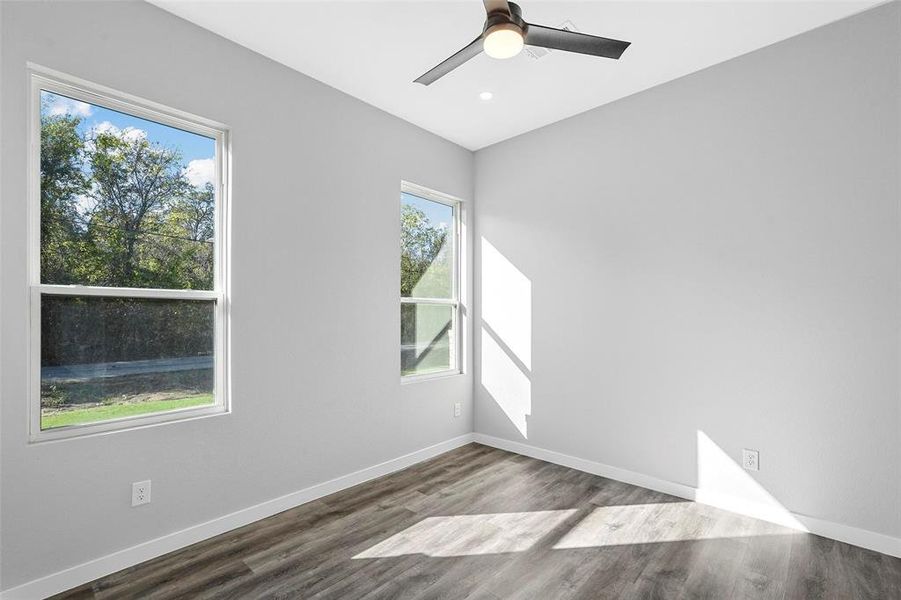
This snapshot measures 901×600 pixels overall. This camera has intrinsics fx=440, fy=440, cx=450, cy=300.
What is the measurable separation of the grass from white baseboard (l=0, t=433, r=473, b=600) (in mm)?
680

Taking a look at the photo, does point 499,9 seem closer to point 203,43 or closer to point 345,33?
point 345,33

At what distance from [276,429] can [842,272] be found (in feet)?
11.7

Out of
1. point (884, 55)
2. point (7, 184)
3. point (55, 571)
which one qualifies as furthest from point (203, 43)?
point (884, 55)

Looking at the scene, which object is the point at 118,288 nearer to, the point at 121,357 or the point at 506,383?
the point at 121,357

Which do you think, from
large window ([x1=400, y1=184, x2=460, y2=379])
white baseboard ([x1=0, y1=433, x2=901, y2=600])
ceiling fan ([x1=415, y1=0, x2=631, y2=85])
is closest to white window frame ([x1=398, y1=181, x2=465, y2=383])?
large window ([x1=400, y1=184, x2=460, y2=379])

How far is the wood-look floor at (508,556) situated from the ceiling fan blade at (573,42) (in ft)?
8.22

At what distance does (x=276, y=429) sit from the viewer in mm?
2906

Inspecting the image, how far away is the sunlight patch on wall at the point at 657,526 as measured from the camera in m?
2.58

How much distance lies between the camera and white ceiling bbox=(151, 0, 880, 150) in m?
2.42

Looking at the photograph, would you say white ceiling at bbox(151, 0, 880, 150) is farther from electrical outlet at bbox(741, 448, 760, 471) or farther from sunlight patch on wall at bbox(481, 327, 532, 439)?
electrical outlet at bbox(741, 448, 760, 471)

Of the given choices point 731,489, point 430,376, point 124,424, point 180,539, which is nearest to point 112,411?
point 124,424

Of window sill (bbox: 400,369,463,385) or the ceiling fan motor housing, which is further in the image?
window sill (bbox: 400,369,463,385)

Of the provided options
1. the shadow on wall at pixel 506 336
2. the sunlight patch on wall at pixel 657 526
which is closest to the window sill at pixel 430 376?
the shadow on wall at pixel 506 336

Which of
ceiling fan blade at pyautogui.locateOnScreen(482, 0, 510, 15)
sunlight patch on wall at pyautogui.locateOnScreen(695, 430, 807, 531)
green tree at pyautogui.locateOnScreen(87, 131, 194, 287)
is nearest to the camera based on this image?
ceiling fan blade at pyautogui.locateOnScreen(482, 0, 510, 15)
